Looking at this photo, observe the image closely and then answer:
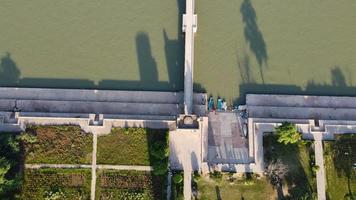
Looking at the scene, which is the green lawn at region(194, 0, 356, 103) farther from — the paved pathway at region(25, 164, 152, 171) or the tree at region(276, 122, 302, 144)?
the paved pathway at region(25, 164, 152, 171)

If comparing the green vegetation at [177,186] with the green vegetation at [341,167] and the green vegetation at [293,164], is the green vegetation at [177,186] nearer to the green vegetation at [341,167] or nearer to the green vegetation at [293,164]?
the green vegetation at [293,164]

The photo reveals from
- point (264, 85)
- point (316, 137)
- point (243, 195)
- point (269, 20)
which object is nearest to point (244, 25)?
point (269, 20)

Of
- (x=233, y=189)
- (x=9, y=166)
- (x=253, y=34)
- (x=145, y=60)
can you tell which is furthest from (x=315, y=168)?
(x=9, y=166)

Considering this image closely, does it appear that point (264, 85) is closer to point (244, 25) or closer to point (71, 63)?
point (244, 25)

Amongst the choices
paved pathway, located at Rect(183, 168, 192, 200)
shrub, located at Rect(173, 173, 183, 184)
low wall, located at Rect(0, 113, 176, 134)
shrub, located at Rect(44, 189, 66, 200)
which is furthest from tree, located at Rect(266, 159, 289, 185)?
Result: shrub, located at Rect(44, 189, 66, 200)

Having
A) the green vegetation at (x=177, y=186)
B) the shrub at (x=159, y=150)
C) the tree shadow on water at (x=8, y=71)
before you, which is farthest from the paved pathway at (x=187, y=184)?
the tree shadow on water at (x=8, y=71)
